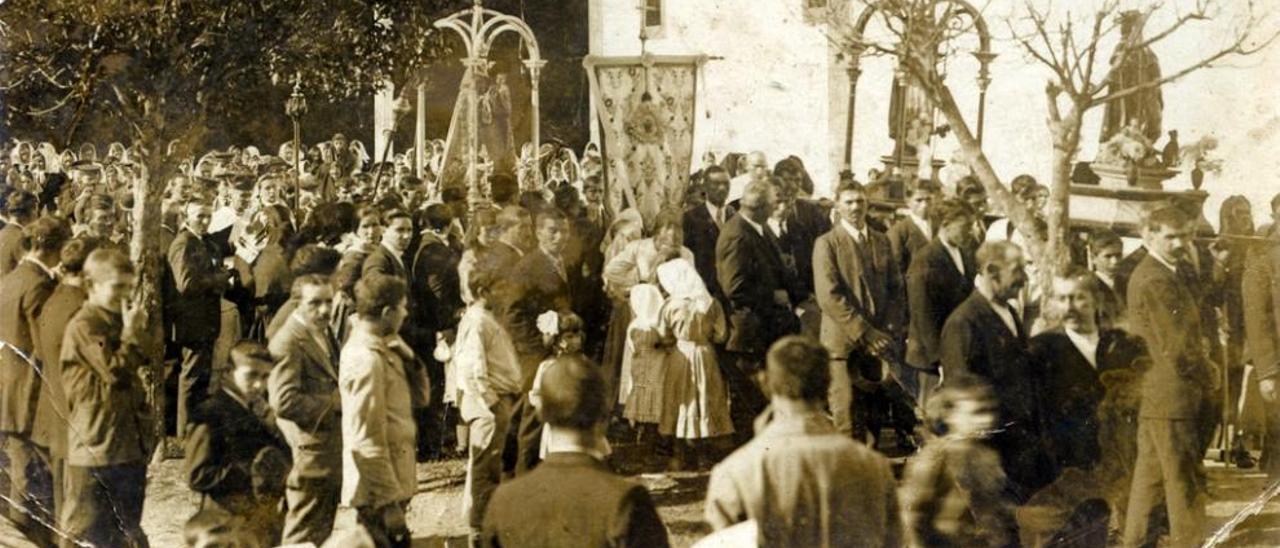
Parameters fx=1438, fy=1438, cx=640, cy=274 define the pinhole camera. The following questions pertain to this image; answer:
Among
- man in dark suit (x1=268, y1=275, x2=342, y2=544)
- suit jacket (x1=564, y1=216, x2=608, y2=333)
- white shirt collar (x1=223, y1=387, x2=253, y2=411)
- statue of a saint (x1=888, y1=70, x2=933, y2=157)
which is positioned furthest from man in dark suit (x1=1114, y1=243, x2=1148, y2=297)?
white shirt collar (x1=223, y1=387, x2=253, y2=411)

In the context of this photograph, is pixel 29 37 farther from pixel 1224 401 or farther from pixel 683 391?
pixel 1224 401

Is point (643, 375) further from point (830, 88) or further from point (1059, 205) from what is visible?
point (1059, 205)

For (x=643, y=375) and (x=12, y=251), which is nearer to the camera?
(x=643, y=375)

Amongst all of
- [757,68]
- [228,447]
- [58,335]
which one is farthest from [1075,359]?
[58,335]

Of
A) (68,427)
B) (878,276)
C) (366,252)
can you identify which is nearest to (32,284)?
(68,427)

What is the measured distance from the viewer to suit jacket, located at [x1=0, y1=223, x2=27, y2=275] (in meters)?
4.26

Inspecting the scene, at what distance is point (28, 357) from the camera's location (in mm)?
4242

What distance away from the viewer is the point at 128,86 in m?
4.20

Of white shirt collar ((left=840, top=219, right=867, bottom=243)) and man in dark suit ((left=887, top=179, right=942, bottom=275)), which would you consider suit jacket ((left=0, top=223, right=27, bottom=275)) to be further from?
man in dark suit ((left=887, top=179, right=942, bottom=275))

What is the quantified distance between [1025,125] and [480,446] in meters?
1.80

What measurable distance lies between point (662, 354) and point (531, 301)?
0.40 metres

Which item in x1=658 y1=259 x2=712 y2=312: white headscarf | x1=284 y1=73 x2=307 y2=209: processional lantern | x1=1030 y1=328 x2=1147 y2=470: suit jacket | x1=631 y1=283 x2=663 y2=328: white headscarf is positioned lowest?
x1=1030 y1=328 x2=1147 y2=470: suit jacket

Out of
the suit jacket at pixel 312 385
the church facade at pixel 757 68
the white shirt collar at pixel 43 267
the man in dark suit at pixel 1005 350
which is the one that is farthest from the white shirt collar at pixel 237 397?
the man in dark suit at pixel 1005 350

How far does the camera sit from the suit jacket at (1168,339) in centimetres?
408
